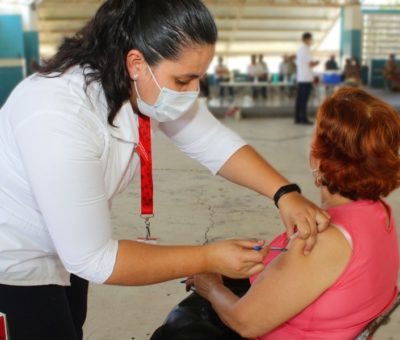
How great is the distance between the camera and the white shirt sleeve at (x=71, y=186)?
0.93m

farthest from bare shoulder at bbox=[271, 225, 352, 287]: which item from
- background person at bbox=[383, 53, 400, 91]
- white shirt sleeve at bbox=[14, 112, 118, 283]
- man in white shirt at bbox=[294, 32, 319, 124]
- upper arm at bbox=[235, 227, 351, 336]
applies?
background person at bbox=[383, 53, 400, 91]

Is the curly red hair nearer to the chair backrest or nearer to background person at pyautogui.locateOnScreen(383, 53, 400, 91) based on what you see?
the chair backrest

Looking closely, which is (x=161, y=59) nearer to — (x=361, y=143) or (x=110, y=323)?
(x=361, y=143)

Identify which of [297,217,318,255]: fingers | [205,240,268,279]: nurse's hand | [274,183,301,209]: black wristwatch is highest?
[274,183,301,209]: black wristwatch

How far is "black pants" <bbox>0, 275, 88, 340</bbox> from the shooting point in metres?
1.12

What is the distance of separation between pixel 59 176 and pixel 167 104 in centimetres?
32

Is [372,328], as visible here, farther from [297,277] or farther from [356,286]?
[297,277]

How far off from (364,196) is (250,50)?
59.1ft

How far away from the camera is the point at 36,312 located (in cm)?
115

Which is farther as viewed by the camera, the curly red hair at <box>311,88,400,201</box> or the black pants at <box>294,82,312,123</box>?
the black pants at <box>294,82,312,123</box>

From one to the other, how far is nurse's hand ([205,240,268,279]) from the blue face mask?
1.04 feet

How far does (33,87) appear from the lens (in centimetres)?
101

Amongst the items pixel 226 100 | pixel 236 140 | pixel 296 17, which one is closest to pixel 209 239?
pixel 236 140

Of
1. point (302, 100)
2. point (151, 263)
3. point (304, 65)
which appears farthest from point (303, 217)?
point (302, 100)
